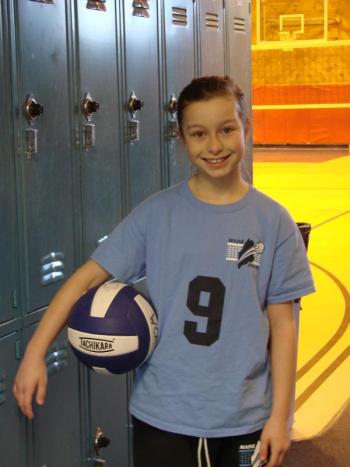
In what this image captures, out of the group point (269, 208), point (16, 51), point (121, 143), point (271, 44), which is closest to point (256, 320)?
point (269, 208)

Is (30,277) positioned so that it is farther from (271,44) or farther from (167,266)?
(271,44)

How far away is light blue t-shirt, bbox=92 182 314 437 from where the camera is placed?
2.53 meters

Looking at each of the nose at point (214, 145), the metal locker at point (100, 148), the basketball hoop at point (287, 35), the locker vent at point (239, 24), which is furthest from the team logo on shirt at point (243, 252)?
the basketball hoop at point (287, 35)

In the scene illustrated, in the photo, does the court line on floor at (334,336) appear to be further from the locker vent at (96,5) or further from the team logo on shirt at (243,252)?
the team logo on shirt at (243,252)

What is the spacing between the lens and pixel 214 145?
2543 mm

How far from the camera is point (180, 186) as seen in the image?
2695 mm

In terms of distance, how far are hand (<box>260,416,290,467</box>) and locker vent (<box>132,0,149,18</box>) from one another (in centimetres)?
223

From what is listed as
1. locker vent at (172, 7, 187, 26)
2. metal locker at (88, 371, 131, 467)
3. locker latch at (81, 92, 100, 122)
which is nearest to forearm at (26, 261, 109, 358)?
locker latch at (81, 92, 100, 122)

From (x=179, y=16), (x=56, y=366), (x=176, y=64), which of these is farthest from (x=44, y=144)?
(x=179, y=16)

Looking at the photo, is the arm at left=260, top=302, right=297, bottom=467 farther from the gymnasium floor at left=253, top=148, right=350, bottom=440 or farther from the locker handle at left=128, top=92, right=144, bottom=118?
the gymnasium floor at left=253, top=148, right=350, bottom=440

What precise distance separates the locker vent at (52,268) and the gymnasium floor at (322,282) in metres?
2.03

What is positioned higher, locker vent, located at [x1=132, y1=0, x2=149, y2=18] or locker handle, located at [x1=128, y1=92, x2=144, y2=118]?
locker vent, located at [x1=132, y1=0, x2=149, y2=18]

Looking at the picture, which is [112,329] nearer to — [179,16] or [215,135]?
[215,135]

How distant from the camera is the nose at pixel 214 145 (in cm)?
254
